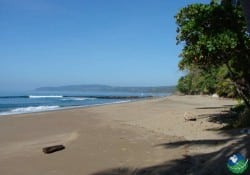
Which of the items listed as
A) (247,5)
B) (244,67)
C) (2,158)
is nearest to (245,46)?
(244,67)

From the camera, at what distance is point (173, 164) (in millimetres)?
8672

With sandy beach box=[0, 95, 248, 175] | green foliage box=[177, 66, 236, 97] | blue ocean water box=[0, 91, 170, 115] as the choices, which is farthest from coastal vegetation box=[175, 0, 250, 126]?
green foliage box=[177, 66, 236, 97]

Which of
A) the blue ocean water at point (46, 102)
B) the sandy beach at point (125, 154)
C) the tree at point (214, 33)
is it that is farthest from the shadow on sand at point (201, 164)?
the blue ocean water at point (46, 102)

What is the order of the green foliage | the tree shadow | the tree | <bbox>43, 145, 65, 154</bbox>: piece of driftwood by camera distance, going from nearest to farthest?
the tree shadow, <bbox>43, 145, 65, 154</bbox>: piece of driftwood, the tree, the green foliage

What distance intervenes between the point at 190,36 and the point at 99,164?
673 centimetres

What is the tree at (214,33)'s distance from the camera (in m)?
13.4

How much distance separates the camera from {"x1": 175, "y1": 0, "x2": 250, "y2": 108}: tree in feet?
44.1

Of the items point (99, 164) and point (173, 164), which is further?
point (99, 164)

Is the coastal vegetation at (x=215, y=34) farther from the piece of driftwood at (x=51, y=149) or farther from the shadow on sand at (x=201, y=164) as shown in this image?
the piece of driftwood at (x=51, y=149)

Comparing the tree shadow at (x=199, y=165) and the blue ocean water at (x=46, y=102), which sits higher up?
the tree shadow at (x=199, y=165)

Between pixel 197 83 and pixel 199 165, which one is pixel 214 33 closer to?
pixel 199 165

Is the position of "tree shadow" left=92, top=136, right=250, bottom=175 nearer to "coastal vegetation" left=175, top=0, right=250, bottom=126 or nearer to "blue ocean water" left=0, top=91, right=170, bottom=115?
"coastal vegetation" left=175, top=0, right=250, bottom=126

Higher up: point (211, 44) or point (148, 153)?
point (211, 44)

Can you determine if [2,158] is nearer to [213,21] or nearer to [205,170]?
[205,170]
